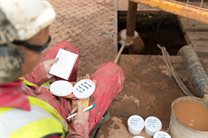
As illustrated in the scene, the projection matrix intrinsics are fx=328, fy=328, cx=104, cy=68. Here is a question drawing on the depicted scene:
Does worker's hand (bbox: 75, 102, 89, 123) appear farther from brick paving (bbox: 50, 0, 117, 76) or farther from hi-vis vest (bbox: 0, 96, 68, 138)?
brick paving (bbox: 50, 0, 117, 76)

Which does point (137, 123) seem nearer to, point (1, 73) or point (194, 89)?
point (194, 89)

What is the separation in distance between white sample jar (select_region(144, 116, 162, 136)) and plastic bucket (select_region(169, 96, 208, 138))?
0.30 ft

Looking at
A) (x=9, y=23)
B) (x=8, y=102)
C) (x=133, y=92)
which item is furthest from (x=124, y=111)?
(x=9, y=23)

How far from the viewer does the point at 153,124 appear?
212 centimetres

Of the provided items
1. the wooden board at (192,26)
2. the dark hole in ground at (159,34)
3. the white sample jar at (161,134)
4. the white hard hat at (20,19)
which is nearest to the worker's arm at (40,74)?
the white sample jar at (161,134)

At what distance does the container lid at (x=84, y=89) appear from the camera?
74.9 inches

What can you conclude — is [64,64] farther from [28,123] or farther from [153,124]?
[28,123]

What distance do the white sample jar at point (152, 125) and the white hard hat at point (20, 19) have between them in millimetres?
1235

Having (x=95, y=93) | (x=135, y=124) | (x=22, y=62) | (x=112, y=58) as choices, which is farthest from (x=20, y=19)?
(x=112, y=58)

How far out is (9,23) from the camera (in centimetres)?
101

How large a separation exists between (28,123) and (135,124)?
1024 millimetres

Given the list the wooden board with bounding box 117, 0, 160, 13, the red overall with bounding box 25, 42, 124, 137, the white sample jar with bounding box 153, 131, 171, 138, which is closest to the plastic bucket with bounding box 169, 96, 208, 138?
the white sample jar with bounding box 153, 131, 171, 138

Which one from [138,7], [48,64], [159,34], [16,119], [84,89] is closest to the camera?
[16,119]

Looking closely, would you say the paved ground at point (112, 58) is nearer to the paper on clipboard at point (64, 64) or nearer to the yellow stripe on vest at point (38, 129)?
the paper on clipboard at point (64, 64)
